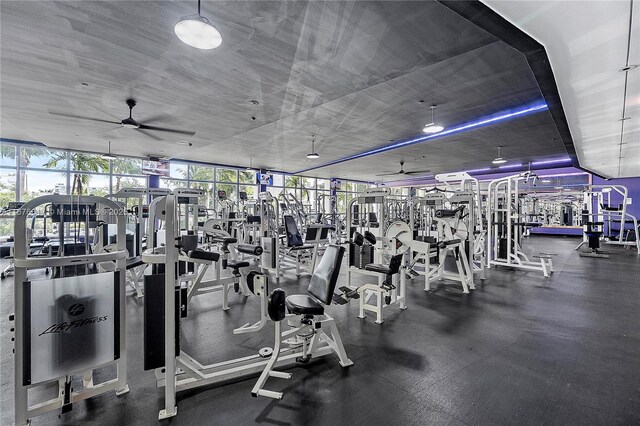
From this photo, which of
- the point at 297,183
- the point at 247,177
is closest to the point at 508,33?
the point at 247,177

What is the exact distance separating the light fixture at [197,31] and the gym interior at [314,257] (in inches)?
0.6

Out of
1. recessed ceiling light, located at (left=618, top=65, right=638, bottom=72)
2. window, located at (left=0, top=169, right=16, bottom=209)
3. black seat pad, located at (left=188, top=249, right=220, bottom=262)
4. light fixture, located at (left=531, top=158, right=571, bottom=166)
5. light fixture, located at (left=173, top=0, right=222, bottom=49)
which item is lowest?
black seat pad, located at (left=188, top=249, right=220, bottom=262)

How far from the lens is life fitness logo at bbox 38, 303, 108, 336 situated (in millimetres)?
1636

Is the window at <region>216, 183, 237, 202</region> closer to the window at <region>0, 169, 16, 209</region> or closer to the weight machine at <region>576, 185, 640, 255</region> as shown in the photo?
the window at <region>0, 169, 16, 209</region>

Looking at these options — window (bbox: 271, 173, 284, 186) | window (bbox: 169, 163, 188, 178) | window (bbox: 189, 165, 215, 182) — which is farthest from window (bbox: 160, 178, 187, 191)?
window (bbox: 271, 173, 284, 186)

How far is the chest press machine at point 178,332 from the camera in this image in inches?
68.4

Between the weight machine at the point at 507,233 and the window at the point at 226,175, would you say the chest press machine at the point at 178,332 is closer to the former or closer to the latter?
the weight machine at the point at 507,233

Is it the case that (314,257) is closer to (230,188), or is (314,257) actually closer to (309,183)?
(230,188)

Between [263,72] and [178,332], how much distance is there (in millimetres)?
3287

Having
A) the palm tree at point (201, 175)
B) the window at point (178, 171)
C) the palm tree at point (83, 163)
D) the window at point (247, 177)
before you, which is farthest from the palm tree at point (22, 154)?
the window at point (247, 177)

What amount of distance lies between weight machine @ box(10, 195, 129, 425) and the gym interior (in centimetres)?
1

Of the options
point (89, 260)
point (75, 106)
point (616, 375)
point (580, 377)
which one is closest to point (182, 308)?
point (89, 260)

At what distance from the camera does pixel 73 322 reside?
1.69m

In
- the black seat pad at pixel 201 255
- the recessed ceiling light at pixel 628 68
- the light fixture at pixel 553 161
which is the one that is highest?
the light fixture at pixel 553 161
